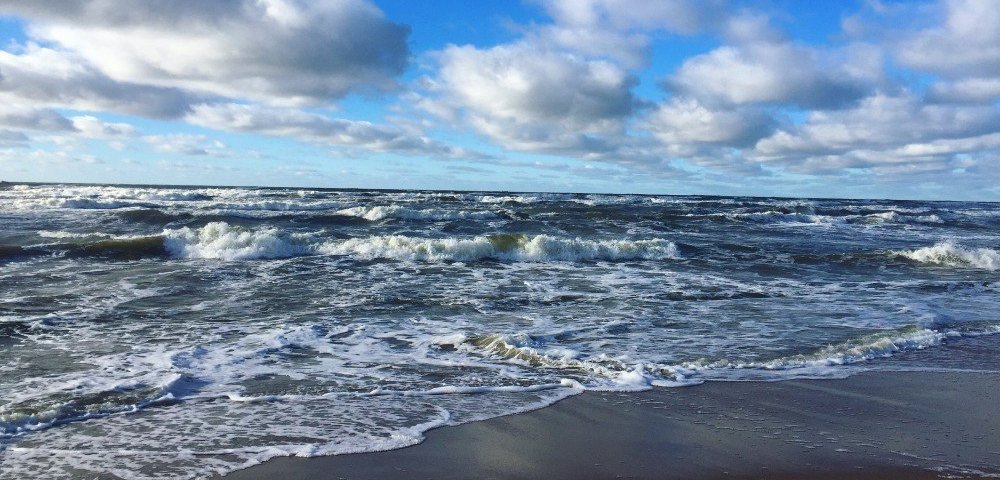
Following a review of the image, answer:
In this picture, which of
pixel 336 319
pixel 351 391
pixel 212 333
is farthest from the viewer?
pixel 336 319

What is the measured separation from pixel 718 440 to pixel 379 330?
4.82 metres

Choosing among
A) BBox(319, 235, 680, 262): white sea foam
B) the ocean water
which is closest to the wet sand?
the ocean water

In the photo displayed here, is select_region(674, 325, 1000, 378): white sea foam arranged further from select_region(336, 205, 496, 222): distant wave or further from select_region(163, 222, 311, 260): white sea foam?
select_region(336, 205, 496, 222): distant wave

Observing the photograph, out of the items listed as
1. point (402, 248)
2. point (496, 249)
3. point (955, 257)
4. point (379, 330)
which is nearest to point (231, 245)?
point (402, 248)

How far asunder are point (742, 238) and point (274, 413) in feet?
71.7

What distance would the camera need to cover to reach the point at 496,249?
17406 mm

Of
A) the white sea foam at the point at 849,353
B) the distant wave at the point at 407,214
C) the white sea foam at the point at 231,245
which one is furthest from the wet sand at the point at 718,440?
the distant wave at the point at 407,214

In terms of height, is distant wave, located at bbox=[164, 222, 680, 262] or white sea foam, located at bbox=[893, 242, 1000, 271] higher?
white sea foam, located at bbox=[893, 242, 1000, 271]

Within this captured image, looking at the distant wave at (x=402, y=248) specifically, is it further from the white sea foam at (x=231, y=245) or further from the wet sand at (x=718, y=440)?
the wet sand at (x=718, y=440)

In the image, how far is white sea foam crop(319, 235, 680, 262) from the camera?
1669cm

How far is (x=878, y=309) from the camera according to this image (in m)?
10.3

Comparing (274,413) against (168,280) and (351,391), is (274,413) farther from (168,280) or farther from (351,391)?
(168,280)

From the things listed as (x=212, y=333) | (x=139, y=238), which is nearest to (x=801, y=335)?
(x=212, y=333)

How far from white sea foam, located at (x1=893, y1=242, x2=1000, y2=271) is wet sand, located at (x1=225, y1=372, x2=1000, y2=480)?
13.8 m
